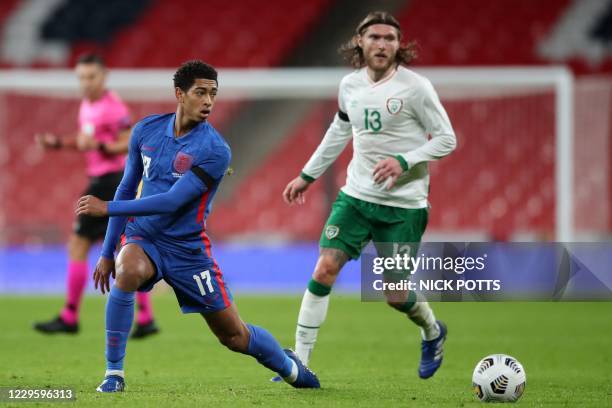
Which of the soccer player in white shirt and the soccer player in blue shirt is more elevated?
the soccer player in white shirt

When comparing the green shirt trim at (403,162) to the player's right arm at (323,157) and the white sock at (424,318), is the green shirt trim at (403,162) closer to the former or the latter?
the player's right arm at (323,157)

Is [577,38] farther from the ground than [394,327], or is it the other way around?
[577,38]

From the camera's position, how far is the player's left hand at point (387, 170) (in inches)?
231

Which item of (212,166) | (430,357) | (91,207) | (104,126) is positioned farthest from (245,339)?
(104,126)

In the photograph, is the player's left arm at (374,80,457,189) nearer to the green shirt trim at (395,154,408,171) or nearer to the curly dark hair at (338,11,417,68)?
the green shirt trim at (395,154,408,171)

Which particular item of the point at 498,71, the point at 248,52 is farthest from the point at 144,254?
the point at 248,52

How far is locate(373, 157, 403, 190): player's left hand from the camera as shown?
19.3 ft

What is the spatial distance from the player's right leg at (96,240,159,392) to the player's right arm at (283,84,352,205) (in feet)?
4.51

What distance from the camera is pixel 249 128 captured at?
50.1 ft

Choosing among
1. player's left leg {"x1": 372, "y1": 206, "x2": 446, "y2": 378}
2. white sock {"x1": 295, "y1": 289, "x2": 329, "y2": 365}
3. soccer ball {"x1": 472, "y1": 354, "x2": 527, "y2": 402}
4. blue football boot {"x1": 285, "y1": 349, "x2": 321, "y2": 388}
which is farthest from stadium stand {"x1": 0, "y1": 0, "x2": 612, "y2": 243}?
soccer ball {"x1": 472, "y1": 354, "x2": 527, "y2": 402}

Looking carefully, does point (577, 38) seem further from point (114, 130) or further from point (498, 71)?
point (114, 130)

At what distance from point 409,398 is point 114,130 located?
4488 millimetres

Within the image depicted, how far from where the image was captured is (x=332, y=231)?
6332 mm

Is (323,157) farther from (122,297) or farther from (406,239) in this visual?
(122,297)
